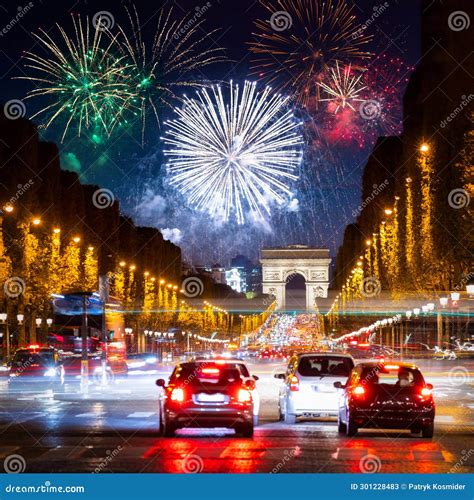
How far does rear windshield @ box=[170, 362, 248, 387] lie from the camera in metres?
24.2

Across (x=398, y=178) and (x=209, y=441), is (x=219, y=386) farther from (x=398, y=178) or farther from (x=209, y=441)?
(x=398, y=178)

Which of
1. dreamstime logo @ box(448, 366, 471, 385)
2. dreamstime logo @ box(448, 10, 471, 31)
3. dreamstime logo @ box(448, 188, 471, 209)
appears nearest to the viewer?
dreamstime logo @ box(448, 366, 471, 385)

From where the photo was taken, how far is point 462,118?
197 feet

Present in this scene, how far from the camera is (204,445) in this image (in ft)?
68.9

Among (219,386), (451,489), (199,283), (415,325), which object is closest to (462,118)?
(219,386)

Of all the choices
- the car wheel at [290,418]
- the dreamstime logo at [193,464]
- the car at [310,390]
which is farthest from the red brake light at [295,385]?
the dreamstime logo at [193,464]
